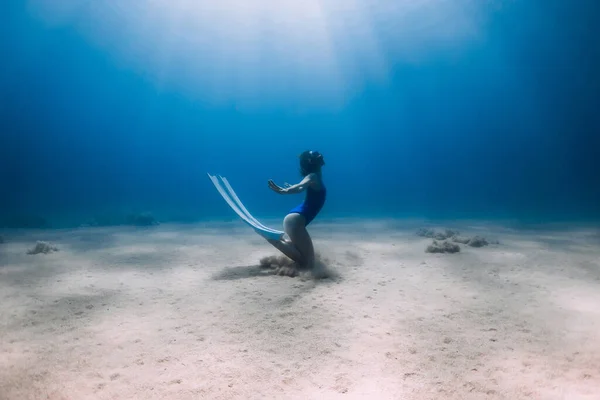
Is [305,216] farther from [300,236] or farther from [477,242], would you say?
[477,242]

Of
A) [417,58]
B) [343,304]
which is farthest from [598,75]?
[343,304]

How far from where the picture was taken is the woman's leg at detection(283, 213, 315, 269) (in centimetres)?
532

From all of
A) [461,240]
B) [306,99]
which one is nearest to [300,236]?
[461,240]

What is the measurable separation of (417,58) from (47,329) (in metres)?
58.9

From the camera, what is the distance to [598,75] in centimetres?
3966

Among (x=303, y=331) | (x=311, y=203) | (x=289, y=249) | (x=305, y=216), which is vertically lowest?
(x=303, y=331)

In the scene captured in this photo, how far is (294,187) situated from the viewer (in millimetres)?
5047

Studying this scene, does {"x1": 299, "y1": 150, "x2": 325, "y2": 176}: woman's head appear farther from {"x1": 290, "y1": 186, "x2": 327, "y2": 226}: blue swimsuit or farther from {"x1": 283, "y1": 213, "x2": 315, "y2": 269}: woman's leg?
{"x1": 283, "y1": 213, "x2": 315, "y2": 269}: woman's leg

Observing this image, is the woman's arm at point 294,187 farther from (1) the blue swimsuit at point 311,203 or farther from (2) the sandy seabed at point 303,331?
(2) the sandy seabed at point 303,331

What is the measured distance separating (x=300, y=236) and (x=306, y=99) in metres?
92.7

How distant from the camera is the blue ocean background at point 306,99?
3609cm

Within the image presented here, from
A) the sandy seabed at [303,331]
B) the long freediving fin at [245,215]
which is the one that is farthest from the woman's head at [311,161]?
the sandy seabed at [303,331]

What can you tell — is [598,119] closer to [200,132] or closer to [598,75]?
[598,75]

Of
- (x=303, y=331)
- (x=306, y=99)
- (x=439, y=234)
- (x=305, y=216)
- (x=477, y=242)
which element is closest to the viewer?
(x=303, y=331)
